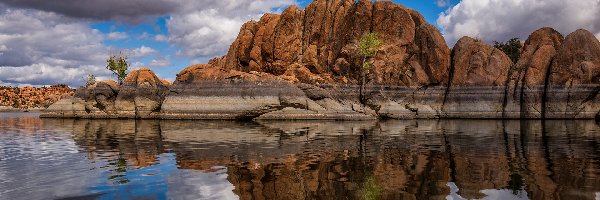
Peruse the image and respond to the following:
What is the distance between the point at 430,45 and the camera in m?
85.7

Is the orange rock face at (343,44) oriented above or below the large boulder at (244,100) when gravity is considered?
above

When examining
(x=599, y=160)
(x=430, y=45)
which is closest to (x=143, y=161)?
(x=599, y=160)

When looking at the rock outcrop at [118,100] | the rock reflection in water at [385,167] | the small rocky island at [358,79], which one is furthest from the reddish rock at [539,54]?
the rock outcrop at [118,100]

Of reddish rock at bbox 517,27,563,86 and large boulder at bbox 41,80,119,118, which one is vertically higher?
reddish rock at bbox 517,27,563,86

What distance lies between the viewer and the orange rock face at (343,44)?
84750 millimetres

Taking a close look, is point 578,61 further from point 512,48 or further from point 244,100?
point 244,100

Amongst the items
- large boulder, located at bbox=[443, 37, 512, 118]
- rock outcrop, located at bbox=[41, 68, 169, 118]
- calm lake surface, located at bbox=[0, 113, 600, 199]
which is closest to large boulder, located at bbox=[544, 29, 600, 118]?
large boulder, located at bbox=[443, 37, 512, 118]

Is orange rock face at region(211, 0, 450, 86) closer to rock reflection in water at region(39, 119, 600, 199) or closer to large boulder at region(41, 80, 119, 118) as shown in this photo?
large boulder at region(41, 80, 119, 118)

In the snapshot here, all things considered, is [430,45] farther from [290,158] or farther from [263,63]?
[290,158]

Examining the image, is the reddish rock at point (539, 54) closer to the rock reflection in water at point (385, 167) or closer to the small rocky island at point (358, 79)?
the small rocky island at point (358, 79)

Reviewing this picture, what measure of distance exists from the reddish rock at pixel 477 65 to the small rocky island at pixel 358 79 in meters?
0.19

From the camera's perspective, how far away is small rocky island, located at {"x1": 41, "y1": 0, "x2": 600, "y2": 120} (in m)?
68.1

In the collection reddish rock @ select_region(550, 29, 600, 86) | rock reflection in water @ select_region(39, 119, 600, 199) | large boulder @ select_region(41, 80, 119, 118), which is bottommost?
rock reflection in water @ select_region(39, 119, 600, 199)

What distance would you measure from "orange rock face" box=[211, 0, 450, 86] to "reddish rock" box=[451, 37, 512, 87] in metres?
2.60
